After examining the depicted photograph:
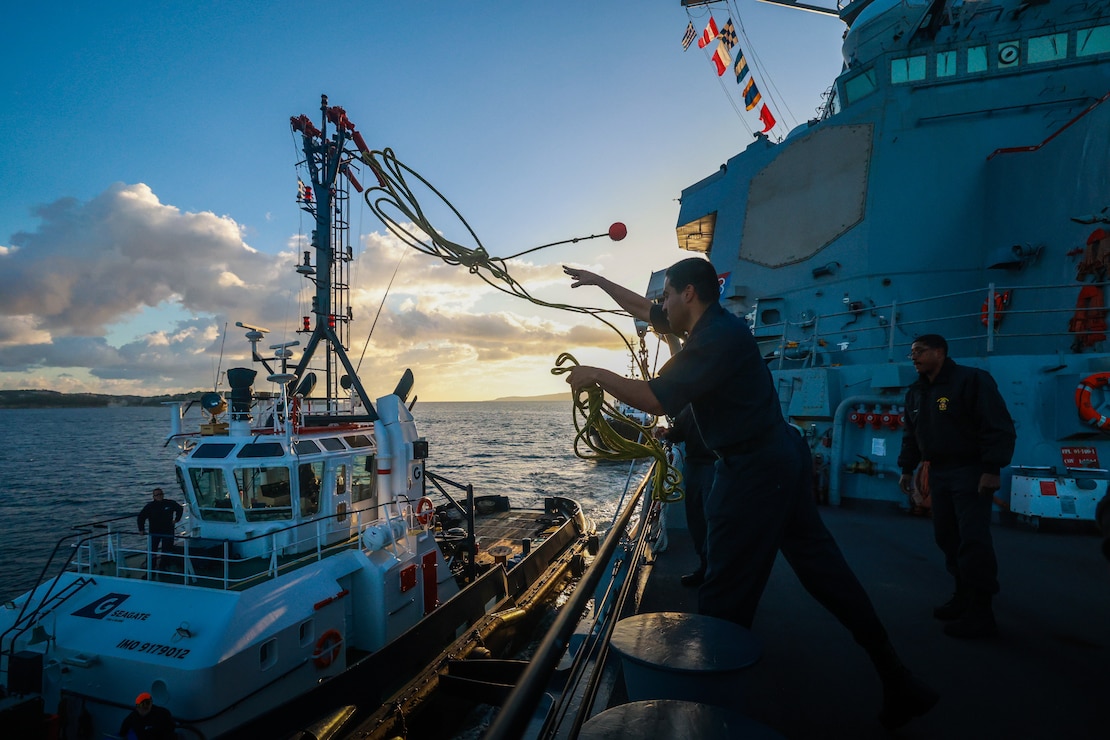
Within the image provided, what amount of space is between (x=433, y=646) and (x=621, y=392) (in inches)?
276

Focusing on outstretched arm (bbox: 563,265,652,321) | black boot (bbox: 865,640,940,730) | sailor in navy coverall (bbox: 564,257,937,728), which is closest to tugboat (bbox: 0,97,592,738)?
outstretched arm (bbox: 563,265,652,321)

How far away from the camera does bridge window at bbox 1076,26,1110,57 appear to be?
11.2m

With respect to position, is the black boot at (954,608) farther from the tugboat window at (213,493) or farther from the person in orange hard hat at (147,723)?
the tugboat window at (213,493)

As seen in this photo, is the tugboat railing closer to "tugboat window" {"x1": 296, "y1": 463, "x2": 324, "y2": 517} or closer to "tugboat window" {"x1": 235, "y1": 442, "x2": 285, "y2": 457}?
"tugboat window" {"x1": 296, "y1": 463, "x2": 324, "y2": 517}

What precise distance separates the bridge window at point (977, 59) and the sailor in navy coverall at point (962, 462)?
12.4 m

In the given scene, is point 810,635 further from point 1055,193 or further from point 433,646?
point 1055,193

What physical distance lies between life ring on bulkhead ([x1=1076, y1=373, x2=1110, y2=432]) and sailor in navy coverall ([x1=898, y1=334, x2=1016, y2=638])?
522 cm

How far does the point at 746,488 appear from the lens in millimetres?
2389

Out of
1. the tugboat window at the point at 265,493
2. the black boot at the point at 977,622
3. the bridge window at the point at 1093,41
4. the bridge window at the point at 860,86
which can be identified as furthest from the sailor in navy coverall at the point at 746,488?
the bridge window at the point at 1093,41

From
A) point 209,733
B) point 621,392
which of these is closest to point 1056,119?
point 621,392

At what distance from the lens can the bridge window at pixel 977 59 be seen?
38.9ft

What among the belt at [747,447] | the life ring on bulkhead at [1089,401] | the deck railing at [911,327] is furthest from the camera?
the deck railing at [911,327]

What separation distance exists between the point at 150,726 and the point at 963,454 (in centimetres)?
704

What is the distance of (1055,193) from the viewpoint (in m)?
10.1
